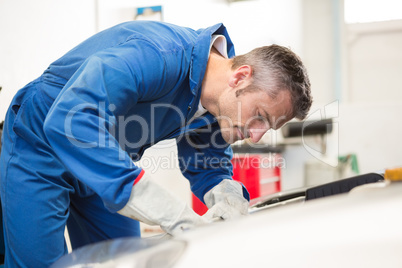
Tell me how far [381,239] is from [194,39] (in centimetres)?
79

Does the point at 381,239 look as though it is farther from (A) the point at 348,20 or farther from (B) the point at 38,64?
(A) the point at 348,20

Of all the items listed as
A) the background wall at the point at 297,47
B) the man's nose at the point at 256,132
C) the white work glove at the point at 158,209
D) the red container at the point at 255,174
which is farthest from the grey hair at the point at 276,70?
the red container at the point at 255,174

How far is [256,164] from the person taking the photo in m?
3.11

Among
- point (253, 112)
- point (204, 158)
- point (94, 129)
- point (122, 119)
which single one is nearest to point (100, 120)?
point (94, 129)

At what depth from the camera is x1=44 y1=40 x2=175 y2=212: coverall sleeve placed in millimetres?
886

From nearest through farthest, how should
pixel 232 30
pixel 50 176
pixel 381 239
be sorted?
pixel 381 239 → pixel 50 176 → pixel 232 30

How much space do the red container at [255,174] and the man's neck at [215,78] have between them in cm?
186

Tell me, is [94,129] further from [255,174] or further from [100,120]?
[255,174]

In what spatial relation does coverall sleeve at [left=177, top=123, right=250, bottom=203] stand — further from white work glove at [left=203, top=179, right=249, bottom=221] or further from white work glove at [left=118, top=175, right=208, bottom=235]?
white work glove at [left=118, top=175, right=208, bottom=235]

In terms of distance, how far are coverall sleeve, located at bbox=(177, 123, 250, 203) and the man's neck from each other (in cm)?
24

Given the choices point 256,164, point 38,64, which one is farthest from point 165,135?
point 256,164

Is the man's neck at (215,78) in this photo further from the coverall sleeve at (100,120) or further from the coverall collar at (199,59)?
the coverall sleeve at (100,120)

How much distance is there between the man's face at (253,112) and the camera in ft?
3.76

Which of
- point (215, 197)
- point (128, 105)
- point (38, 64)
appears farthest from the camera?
point (38, 64)
